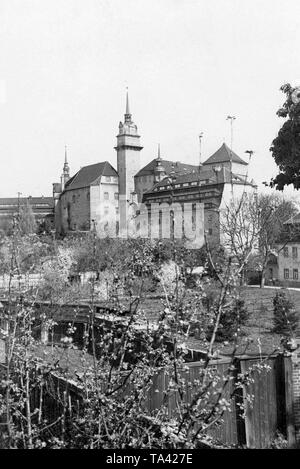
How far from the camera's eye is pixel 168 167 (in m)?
91.5

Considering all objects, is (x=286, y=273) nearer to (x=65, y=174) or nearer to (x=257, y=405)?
(x=257, y=405)

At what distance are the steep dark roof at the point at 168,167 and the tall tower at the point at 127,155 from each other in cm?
170

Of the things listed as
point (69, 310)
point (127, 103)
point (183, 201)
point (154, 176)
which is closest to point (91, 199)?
point (154, 176)

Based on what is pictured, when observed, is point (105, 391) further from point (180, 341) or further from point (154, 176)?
point (154, 176)

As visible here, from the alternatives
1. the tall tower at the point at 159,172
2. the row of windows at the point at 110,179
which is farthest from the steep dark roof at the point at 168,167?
the row of windows at the point at 110,179

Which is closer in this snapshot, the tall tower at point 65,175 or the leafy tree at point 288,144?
the leafy tree at point 288,144

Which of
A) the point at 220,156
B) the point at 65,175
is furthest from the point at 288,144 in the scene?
the point at 65,175

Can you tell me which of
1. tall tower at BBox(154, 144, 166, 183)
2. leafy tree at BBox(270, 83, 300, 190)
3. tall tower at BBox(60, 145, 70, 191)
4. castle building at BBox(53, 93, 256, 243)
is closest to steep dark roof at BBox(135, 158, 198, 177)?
castle building at BBox(53, 93, 256, 243)

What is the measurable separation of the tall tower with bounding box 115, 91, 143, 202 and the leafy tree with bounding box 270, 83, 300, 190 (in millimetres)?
71801

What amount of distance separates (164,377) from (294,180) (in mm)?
10745

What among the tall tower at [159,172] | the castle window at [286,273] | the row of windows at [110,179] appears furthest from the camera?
the row of windows at [110,179]

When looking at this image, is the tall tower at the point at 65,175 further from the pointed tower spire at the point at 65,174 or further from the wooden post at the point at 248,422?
the wooden post at the point at 248,422

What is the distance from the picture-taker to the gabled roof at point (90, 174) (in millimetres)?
90125

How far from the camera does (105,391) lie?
20.5ft
